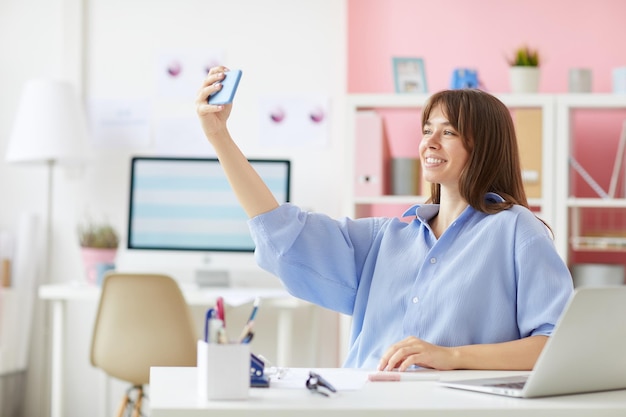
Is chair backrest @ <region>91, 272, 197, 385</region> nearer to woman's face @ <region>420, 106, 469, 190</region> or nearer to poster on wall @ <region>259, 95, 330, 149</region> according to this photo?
poster on wall @ <region>259, 95, 330, 149</region>

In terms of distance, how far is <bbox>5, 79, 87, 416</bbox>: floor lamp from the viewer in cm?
417

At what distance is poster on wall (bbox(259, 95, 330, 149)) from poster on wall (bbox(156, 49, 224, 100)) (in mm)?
292

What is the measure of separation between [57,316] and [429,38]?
1.92 metres

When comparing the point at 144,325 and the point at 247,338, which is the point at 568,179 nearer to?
the point at 144,325

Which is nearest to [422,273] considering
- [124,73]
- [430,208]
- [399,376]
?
[430,208]

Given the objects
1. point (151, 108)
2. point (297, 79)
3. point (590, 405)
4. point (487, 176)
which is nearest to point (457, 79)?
point (297, 79)

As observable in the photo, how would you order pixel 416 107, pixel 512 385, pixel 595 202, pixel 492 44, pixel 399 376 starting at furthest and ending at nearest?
1. pixel 492 44
2. pixel 416 107
3. pixel 595 202
4. pixel 399 376
5. pixel 512 385

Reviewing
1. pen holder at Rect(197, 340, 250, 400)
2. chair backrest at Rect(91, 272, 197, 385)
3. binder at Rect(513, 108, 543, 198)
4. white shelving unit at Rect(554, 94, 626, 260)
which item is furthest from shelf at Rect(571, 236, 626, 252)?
pen holder at Rect(197, 340, 250, 400)

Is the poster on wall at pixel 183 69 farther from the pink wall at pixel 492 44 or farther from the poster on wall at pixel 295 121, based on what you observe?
the pink wall at pixel 492 44

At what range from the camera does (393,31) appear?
4344 mm

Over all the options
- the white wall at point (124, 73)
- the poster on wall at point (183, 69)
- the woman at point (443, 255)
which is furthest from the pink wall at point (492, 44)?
A: the woman at point (443, 255)

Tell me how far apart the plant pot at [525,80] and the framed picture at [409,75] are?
0.35 m

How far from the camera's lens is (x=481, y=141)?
5.93ft

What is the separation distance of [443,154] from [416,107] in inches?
85.8
